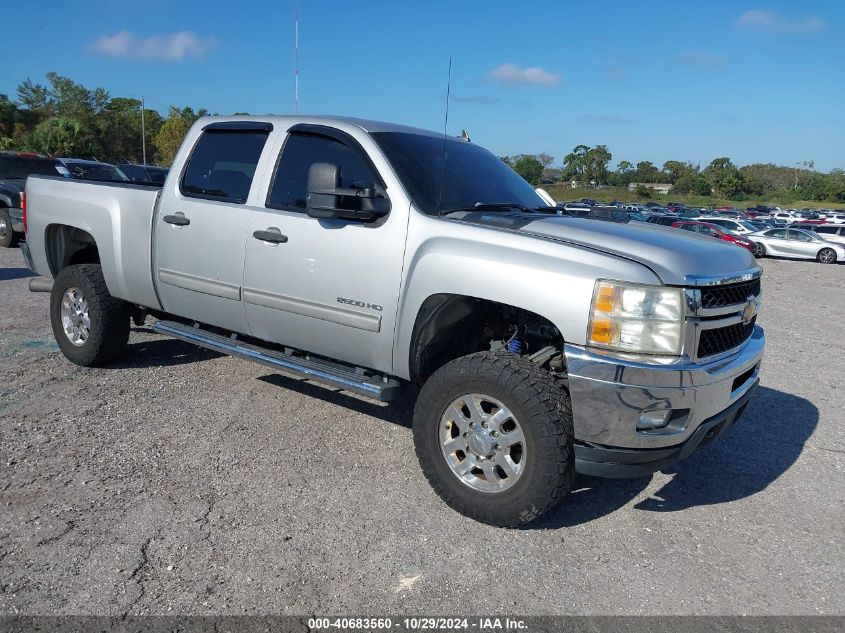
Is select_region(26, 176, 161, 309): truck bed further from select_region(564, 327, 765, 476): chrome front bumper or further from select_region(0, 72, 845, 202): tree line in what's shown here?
select_region(0, 72, 845, 202): tree line

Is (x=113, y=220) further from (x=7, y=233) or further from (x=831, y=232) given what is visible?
(x=831, y=232)

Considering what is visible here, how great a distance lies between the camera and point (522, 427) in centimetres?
335

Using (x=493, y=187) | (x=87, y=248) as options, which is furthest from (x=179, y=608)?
(x=87, y=248)

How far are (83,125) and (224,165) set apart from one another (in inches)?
2140

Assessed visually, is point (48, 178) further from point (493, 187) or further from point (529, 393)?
point (529, 393)

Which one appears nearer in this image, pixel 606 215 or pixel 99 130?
pixel 606 215

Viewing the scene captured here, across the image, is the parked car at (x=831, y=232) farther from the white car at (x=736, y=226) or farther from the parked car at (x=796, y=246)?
the white car at (x=736, y=226)

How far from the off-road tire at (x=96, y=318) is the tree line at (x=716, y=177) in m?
86.0

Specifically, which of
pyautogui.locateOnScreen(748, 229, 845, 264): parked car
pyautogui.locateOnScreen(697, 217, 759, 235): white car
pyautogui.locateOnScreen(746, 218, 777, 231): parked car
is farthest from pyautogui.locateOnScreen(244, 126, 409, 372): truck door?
pyautogui.locateOnScreen(746, 218, 777, 231): parked car

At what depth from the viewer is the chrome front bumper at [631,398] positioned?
10.2 feet

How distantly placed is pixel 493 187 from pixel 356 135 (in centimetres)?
99

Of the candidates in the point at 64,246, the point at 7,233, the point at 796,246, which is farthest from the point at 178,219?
the point at 796,246

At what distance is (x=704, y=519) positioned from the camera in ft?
12.5

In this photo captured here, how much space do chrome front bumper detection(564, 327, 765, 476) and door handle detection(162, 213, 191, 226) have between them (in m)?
2.93
